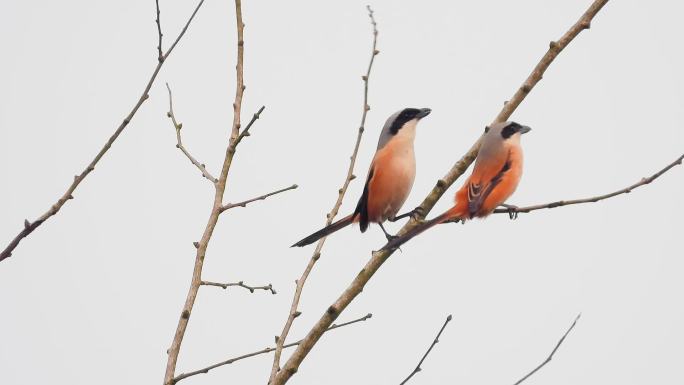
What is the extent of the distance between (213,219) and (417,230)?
0.98 m

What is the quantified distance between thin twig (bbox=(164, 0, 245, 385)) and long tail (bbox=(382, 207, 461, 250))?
2.13 ft

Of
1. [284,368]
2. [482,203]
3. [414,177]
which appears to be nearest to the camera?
[284,368]

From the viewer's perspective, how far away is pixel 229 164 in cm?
321

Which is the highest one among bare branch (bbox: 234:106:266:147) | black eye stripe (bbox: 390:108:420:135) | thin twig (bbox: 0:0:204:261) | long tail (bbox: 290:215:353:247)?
black eye stripe (bbox: 390:108:420:135)

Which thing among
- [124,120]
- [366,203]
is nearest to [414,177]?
[366,203]

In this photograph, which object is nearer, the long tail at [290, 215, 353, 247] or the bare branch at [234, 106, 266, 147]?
the bare branch at [234, 106, 266, 147]

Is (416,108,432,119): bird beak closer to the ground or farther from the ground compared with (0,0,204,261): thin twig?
farther from the ground

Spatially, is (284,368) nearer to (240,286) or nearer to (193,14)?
(240,286)

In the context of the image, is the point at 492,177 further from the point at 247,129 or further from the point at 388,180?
the point at 247,129

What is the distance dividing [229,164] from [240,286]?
624mm

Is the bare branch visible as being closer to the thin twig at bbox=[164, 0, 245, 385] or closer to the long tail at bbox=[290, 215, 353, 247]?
the thin twig at bbox=[164, 0, 245, 385]

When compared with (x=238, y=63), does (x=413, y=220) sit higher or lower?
lower

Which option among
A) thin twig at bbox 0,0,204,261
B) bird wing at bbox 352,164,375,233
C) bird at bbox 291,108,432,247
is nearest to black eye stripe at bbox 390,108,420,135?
bird at bbox 291,108,432,247

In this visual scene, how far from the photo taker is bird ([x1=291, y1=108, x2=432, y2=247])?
549cm
